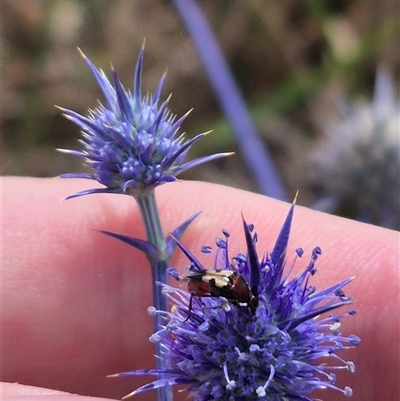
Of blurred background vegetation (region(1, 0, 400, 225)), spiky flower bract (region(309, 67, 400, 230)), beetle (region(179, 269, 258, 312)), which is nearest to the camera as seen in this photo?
beetle (region(179, 269, 258, 312))

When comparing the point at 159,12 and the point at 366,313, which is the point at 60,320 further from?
the point at 159,12

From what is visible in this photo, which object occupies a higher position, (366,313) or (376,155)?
(376,155)

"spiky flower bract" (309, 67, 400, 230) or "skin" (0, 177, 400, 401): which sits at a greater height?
"spiky flower bract" (309, 67, 400, 230)

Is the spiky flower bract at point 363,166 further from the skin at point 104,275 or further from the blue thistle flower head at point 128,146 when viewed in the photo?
the blue thistle flower head at point 128,146

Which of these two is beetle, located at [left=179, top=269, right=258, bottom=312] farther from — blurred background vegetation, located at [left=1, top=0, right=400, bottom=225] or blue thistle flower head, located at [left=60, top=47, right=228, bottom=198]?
blurred background vegetation, located at [left=1, top=0, right=400, bottom=225]

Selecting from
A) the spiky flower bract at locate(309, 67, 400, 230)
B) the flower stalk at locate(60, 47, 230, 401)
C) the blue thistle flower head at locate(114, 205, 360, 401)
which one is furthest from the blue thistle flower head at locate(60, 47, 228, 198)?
the spiky flower bract at locate(309, 67, 400, 230)

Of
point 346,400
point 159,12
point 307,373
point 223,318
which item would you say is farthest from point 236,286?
point 159,12

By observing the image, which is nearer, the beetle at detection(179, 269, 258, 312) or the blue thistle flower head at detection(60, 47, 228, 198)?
the beetle at detection(179, 269, 258, 312)
